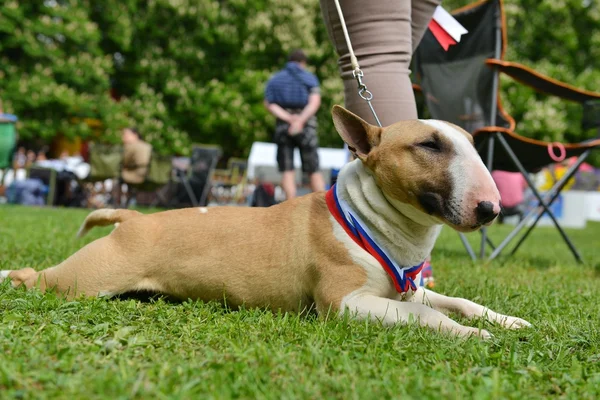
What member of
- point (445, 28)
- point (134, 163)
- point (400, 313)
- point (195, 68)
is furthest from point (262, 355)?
point (195, 68)

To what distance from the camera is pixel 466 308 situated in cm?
261

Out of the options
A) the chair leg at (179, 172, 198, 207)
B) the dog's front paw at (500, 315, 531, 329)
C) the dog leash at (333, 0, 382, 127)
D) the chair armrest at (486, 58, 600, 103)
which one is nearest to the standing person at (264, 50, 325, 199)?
the chair armrest at (486, 58, 600, 103)

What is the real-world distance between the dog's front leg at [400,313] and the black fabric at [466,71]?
3.62m

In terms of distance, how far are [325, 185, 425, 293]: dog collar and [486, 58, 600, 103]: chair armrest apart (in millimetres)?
3223

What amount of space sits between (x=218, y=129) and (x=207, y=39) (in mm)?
3513

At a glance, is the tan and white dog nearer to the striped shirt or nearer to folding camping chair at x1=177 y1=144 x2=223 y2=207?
the striped shirt

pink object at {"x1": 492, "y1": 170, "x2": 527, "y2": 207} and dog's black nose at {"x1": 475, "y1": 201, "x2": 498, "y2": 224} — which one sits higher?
dog's black nose at {"x1": 475, "y1": 201, "x2": 498, "y2": 224}

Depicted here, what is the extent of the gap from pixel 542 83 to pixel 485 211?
11.9 ft

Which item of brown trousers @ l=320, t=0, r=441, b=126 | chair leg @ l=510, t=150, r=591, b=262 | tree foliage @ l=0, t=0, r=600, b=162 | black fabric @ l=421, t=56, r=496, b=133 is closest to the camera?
brown trousers @ l=320, t=0, r=441, b=126

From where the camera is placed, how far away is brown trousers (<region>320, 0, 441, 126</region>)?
3.04m

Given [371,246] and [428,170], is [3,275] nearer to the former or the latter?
[371,246]

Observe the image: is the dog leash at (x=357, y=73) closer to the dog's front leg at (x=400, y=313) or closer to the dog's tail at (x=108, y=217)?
the dog's front leg at (x=400, y=313)

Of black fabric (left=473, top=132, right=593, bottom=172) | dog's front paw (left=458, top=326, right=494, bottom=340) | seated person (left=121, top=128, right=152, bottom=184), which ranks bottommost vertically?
seated person (left=121, top=128, right=152, bottom=184)

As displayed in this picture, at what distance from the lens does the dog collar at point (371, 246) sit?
2.43 meters
